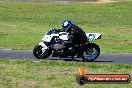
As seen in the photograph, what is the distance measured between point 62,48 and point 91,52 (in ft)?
4.11

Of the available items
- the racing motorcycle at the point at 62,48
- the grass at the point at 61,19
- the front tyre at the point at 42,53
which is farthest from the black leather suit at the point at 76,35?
the grass at the point at 61,19

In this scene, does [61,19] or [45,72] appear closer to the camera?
[45,72]

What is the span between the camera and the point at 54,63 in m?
17.9

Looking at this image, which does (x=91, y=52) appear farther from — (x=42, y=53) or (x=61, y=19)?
(x=61, y=19)

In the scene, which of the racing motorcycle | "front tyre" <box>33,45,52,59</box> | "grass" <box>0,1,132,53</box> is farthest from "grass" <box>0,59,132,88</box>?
"grass" <box>0,1,132,53</box>

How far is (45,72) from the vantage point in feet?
51.3

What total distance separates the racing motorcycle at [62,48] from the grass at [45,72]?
145cm

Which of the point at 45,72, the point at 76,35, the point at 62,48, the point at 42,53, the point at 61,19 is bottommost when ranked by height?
the point at 61,19

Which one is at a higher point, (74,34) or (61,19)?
(74,34)

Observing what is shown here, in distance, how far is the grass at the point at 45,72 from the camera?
13.4 m

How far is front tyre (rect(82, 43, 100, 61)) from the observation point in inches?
771

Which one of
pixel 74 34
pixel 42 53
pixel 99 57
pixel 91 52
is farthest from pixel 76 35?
pixel 99 57

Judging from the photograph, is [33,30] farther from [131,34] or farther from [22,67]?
[22,67]

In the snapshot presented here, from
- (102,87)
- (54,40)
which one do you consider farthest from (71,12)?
(102,87)
